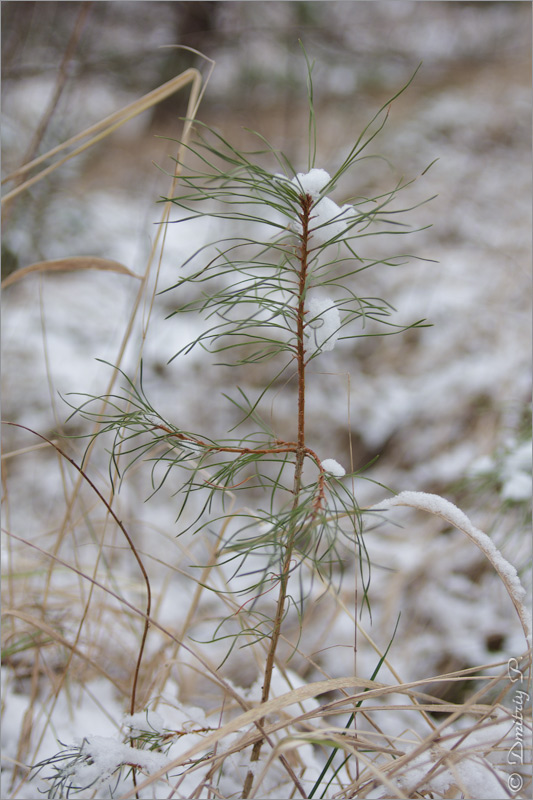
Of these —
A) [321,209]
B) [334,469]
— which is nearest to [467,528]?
[334,469]

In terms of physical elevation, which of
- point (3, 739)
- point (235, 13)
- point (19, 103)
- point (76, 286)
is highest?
point (235, 13)

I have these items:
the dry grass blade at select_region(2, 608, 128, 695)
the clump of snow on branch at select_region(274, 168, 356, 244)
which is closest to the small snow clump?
the clump of snow on branch at select_region(274, 168, 356, 244)

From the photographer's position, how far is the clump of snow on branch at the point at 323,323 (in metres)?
0.35

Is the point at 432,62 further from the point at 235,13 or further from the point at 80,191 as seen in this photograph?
the point at 80,191

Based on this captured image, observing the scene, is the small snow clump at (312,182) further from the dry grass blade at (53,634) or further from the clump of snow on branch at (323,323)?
the dry grass blade at (53,634)

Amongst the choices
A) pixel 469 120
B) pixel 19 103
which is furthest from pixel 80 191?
pixel 469 120

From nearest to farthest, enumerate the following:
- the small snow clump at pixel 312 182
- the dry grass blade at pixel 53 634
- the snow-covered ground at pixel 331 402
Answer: the small snow clump at pixel 312 182
the dry grass blade at pixel 53 634
the snow-covered ground at pixel 331 402

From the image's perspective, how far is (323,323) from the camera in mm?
354

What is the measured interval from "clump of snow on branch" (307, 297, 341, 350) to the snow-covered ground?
0.11m

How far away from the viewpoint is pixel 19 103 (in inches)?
98.0

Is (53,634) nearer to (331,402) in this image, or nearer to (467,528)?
(467,528)

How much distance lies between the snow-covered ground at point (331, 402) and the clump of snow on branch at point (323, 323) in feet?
0.36

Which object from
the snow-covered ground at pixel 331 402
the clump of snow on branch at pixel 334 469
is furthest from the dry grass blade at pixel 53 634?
the clump of snow on branch at pixel 334 469

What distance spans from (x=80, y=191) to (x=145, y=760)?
8.58 feet
